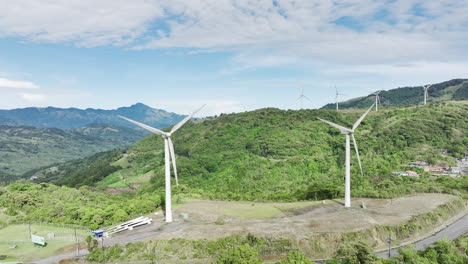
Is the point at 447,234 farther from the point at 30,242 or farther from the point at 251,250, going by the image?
the point at 30,242

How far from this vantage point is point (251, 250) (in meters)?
39.6

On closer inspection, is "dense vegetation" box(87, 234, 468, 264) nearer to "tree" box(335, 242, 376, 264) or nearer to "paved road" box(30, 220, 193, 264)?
"tree" box(335, 242, 376, 264)

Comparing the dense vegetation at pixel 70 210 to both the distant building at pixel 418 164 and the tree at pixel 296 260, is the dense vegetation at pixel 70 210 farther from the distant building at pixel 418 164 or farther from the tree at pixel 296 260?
the distant building at pixel 418 164

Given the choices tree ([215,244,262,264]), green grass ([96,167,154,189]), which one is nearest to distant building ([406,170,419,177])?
tree ([215,244,262,264])

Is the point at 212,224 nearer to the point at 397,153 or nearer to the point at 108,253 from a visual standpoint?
the point at 108,253

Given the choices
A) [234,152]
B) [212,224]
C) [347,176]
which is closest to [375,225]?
[347,176]

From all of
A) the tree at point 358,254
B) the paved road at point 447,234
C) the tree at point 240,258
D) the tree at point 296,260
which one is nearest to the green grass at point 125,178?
the tree at point 240,258

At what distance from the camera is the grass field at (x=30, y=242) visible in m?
46.6

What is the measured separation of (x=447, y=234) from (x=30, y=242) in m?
66.2

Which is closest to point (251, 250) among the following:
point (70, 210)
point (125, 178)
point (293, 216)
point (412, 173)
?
point (293, 216)

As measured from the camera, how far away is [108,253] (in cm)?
4425

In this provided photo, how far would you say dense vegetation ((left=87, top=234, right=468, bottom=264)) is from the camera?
40.8 metres

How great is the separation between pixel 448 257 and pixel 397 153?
81.2 metres

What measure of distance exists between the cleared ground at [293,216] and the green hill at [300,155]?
7029 mm
